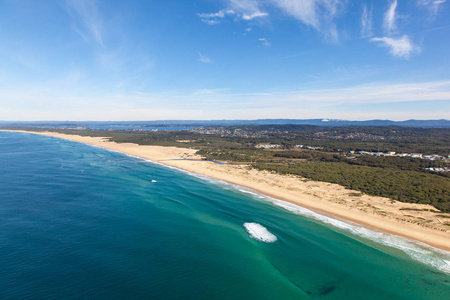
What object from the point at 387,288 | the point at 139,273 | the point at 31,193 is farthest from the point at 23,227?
the point at 387,288

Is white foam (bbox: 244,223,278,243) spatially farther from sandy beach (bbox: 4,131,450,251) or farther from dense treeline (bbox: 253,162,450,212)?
dense treeline (bbox: 253,162,450,212)

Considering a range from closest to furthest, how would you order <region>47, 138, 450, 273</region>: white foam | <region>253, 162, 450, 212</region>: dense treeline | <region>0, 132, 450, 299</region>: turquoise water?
<region>0, 132, 450, 299</region>: turquoise water < <region>47, 138, 450, 273</region>: white foam < <region>253, 162, 450, 212</region>: dense treeline

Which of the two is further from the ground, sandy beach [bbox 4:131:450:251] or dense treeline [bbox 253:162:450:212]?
dense treeline [bbox 253:162:450:212]

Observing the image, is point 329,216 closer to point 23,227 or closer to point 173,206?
point 173,206

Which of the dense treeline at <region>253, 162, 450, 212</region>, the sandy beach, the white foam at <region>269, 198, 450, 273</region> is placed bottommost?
the white foam at <region>269, 198, 450, 273</region>

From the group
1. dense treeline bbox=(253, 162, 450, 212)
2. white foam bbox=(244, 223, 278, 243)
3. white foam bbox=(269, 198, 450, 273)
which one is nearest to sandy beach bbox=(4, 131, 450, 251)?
white foam bbox=(269, 198, 450, 273)
